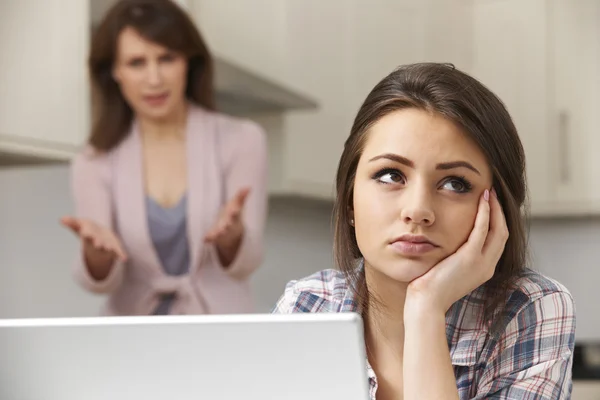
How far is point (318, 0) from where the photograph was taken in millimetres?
2732

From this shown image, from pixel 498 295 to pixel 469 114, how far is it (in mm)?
246

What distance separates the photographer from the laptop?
22.5 inches

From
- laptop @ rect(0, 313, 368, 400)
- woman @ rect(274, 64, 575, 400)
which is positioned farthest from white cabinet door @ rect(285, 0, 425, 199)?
laptop @ rect(0, 313, 368, 400)

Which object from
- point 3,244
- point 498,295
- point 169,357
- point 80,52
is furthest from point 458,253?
point 3,244

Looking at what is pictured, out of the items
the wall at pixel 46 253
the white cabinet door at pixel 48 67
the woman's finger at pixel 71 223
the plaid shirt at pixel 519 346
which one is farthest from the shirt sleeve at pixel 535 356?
the wall at pixel 46 253

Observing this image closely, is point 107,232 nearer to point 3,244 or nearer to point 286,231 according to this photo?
point 3,244

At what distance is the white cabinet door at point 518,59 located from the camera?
2738 mm

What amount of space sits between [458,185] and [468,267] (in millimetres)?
105

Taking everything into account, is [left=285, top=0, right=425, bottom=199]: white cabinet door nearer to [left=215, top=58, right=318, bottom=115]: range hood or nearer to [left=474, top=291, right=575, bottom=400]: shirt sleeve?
[left=215, top=58, right=318, bottom=115]: range hood

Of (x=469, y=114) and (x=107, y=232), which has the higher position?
(x=469, y=114)

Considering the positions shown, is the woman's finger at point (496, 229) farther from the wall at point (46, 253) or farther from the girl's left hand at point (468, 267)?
the wall at point (46, 253)

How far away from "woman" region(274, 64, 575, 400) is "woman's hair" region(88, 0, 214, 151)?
4.68 feet

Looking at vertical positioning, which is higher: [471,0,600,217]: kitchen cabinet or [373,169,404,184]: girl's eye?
[471,0,600,217]: kitchen cabinet

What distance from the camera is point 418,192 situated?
0.94 meters
